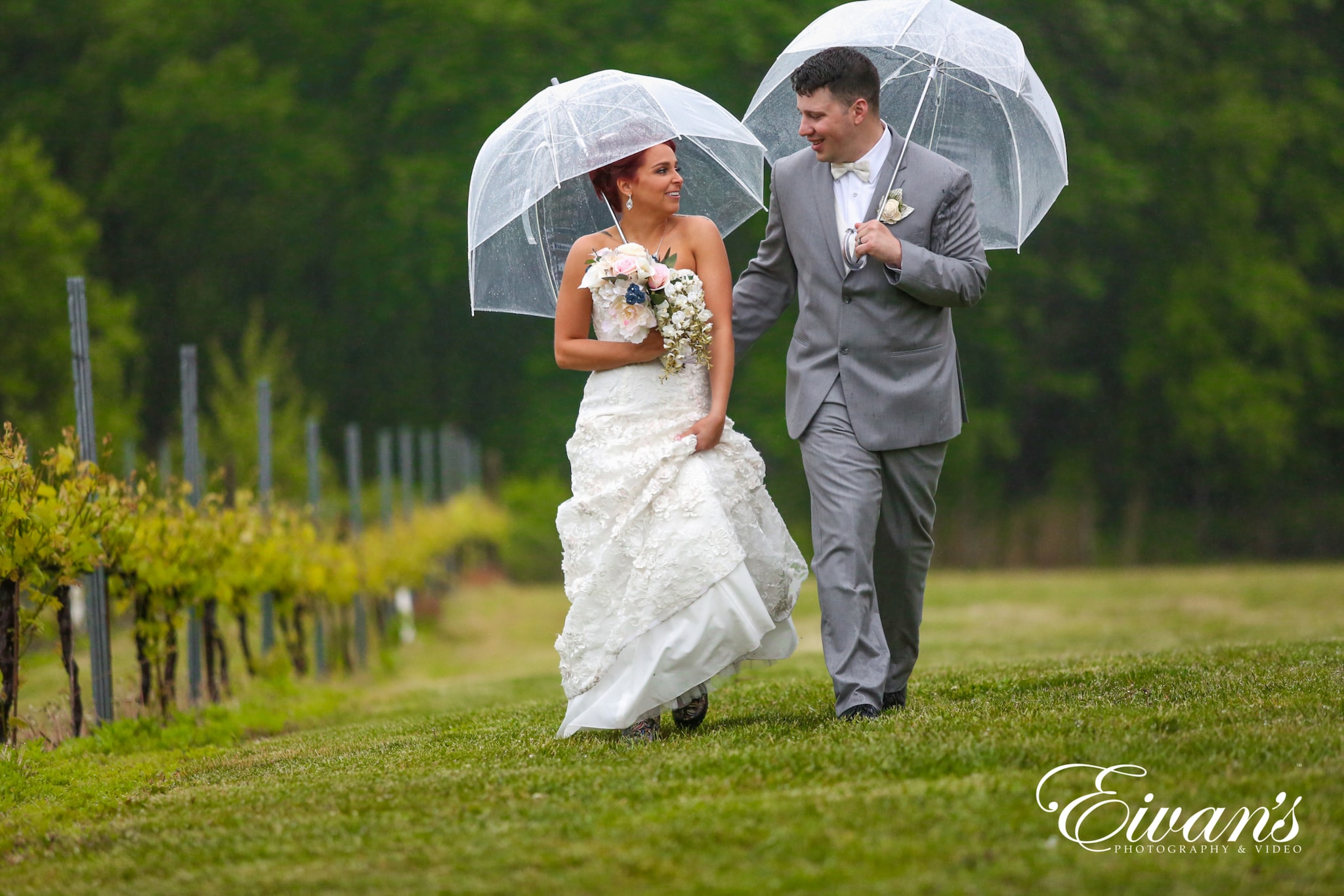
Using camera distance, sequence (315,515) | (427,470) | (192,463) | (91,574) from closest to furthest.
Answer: (91,574) < (192,463) < (315,515) < (427,470)

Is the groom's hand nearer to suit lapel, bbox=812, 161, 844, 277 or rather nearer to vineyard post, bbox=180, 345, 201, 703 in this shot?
suit lapel, bbox=812, 161, 844, 277

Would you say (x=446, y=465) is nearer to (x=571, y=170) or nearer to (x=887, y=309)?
(x=571, y=170)

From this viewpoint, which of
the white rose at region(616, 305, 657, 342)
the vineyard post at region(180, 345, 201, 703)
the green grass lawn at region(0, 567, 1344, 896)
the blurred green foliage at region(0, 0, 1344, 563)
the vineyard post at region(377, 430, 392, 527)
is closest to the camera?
the green grass lawn at region(0, 567, 1344, 896)

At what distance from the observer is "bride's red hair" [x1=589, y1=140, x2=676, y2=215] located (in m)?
5.31

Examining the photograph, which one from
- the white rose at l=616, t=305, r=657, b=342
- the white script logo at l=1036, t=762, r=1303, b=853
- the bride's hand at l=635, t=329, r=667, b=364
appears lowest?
the white script logo at l=1036, t=762, r=1303, b=853

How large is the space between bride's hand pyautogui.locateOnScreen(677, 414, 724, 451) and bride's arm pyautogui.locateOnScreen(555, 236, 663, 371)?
0.98 ft

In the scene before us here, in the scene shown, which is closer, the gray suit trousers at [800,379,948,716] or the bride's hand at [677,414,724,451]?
the gray suit trousers at [800,379,948,716]

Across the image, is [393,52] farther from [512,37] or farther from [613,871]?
[613,871]

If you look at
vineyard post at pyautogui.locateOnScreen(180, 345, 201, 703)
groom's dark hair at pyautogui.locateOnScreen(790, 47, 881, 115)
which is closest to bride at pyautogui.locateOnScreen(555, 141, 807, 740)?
groom's dark hair at pyautogui.locateOnScreen(790, 47, 881, 115)

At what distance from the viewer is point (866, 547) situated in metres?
5.11

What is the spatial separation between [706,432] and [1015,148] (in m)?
1.75

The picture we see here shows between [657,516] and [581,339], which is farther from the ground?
[581,339]

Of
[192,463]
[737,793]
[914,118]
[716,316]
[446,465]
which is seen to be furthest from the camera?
[446,465]

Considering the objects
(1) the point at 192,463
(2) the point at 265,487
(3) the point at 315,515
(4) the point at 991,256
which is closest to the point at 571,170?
(1) the point at 192,463
